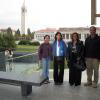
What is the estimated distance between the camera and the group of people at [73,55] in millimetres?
7848

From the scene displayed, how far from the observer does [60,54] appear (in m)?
8.32

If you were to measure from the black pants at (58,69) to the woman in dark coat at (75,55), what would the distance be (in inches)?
11.6

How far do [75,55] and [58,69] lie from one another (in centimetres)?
75

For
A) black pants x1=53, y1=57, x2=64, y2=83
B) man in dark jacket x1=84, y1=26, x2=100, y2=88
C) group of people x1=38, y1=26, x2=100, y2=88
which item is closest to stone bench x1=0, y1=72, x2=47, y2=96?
group of people x1=38, y1=26, x2=100, y2=88

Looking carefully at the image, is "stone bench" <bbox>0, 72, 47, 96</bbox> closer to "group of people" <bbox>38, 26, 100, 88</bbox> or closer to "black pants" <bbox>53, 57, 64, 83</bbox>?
"group of people" <bbox>38, 26, 100, 88</bbox>

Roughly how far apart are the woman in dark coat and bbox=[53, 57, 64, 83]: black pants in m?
0.29

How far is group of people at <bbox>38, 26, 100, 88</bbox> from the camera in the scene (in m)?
7.85

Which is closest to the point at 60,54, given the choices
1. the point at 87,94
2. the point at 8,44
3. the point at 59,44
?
the point at 59,44

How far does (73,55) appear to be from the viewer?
8.12 m

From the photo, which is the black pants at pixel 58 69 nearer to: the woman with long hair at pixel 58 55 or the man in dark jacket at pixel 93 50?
the woman with long hair at pixel 58 55

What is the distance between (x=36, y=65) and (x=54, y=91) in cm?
270

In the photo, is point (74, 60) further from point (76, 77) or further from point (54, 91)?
point (54, 91)

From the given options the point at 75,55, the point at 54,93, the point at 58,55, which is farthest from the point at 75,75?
the point at 54,93

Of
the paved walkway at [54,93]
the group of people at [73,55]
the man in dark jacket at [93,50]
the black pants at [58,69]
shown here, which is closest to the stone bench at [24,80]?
the paved walkway at [54,93]
